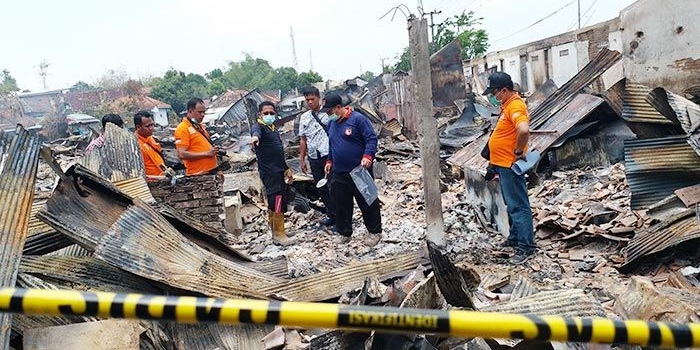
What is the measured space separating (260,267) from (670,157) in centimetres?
364

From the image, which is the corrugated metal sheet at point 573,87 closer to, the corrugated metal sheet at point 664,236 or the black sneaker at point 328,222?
the black sneaker at point 328,222

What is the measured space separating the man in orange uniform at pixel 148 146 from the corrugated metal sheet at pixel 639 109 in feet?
15.7

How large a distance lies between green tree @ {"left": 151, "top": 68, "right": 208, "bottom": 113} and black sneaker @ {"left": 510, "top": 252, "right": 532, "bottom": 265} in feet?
122

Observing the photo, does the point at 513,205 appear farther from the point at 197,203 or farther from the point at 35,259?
the point at 35,259

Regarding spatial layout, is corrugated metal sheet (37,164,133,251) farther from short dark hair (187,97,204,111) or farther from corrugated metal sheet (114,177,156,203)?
short dark hair (187,97,204,111)

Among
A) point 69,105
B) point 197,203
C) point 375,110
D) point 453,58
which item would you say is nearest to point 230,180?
point 197,203

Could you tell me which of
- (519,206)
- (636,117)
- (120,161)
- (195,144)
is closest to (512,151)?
(519,206)

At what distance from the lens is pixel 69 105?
135 ft

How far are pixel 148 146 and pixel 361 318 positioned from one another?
506 cm

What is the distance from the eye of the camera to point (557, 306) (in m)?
2.81

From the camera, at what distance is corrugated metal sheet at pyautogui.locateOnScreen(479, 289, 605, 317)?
2.75 meters

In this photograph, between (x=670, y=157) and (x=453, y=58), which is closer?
(x=670, y=157)

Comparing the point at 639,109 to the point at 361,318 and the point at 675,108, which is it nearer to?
the point at 675,108

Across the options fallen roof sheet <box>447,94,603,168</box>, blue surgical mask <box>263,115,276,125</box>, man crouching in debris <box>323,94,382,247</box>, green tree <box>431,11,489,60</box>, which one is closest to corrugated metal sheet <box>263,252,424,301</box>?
man crouching in debris <box>323,94,382,247</box>
